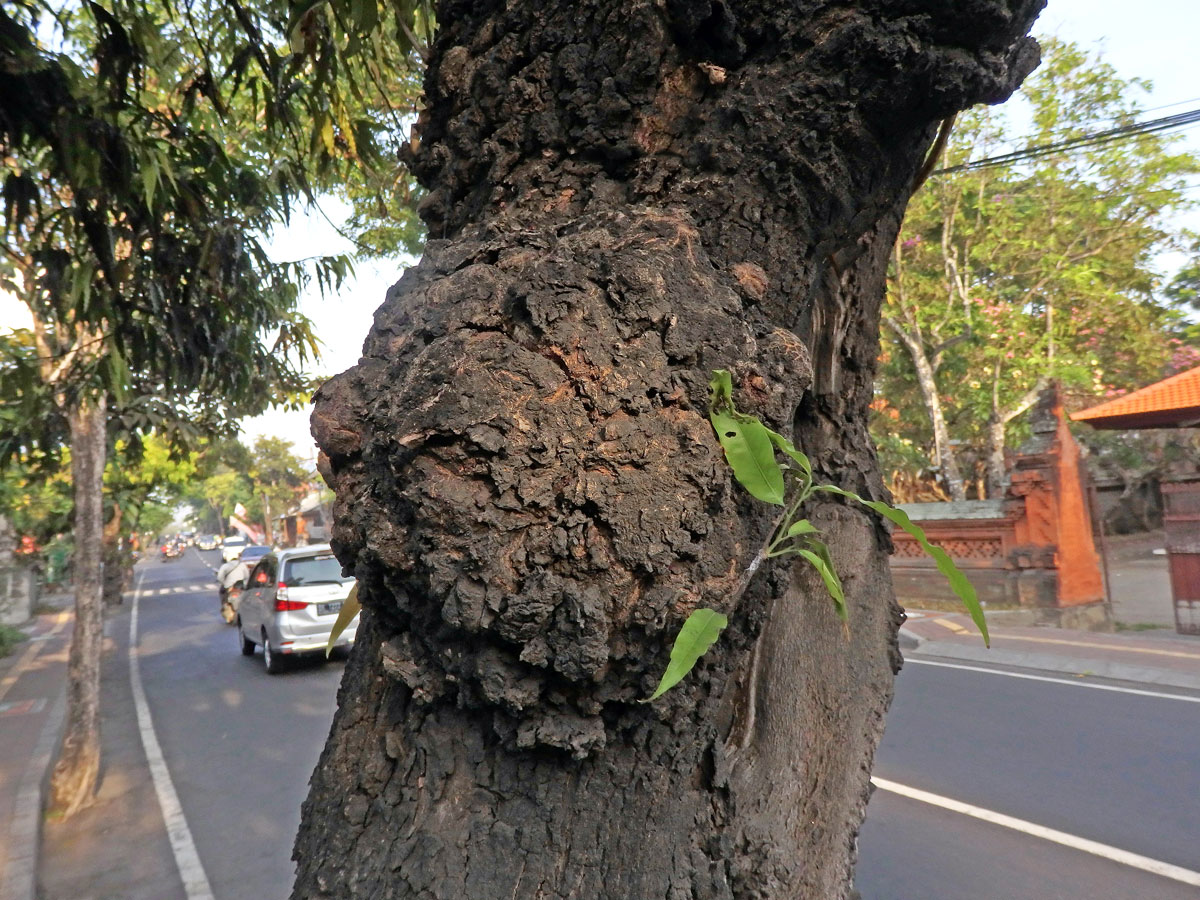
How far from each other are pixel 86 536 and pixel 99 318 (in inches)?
157

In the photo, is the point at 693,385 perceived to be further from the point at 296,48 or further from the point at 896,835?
the point at 896,835

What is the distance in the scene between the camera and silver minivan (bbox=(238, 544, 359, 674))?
456 inches

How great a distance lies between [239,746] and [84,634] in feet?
6.33

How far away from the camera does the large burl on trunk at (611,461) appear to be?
1099 mm

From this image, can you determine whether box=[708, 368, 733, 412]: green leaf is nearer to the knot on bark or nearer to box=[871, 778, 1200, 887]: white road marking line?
the knot on bark

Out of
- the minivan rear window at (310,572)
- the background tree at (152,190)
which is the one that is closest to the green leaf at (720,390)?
the background tree at (152,190)

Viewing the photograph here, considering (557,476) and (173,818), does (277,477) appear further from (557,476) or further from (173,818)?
(557,476)

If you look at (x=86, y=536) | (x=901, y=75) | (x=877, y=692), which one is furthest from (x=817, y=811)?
(x=86, y=536)

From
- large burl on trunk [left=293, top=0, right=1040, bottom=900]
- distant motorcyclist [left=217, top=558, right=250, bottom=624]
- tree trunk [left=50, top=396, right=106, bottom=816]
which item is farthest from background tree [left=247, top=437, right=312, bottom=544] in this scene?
large burl on trunk [left=293, top=0, right=1040, bottom=900]

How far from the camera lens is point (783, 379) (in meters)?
1.24

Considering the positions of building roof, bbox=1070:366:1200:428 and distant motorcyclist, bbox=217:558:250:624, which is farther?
distant motorcyclist, bbox=217:558:250:624

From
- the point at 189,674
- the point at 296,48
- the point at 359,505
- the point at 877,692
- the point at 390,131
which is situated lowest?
the point at 189,674

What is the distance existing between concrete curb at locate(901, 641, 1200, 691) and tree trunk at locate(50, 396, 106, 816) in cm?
824

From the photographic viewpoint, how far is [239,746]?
26.7 feet
